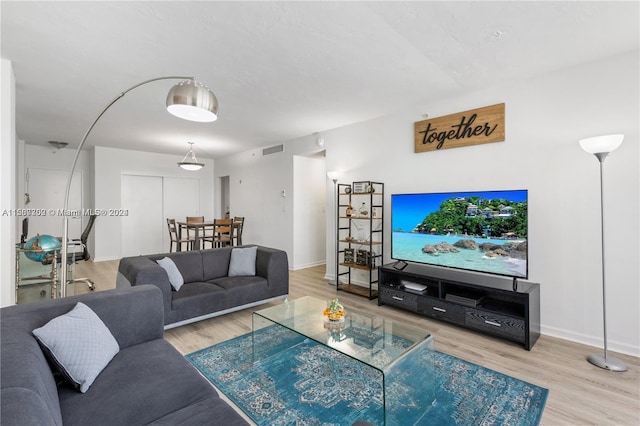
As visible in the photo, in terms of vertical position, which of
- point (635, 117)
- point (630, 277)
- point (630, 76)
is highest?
point (630, 76)

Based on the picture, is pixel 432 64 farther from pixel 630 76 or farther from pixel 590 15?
pixel 630 76

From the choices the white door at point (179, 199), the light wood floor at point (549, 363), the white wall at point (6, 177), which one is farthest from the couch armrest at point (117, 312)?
the white door at point (179, 199)

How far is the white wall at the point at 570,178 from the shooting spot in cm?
259

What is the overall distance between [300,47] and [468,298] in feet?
9.36

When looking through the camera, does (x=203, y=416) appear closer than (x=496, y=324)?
Yes

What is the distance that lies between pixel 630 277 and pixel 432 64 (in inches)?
99.6

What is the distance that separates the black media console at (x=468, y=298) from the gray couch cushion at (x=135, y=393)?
8.24ft

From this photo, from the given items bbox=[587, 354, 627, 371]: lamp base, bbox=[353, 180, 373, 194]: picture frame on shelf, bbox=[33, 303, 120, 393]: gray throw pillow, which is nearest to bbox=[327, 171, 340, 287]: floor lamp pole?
bbox=[353, 180, 373, 194]: picture frame on shelf

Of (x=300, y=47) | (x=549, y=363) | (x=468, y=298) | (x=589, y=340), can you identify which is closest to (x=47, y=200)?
(x=300, y=47)

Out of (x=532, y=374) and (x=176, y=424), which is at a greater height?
(x=176, y=424)

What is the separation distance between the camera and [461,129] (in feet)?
11.6

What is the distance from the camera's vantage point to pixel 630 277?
8.45 feet

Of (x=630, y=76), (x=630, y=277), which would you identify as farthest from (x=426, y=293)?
(x=630, y=76)

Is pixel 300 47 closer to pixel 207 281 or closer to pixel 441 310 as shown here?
pixel 207 281
